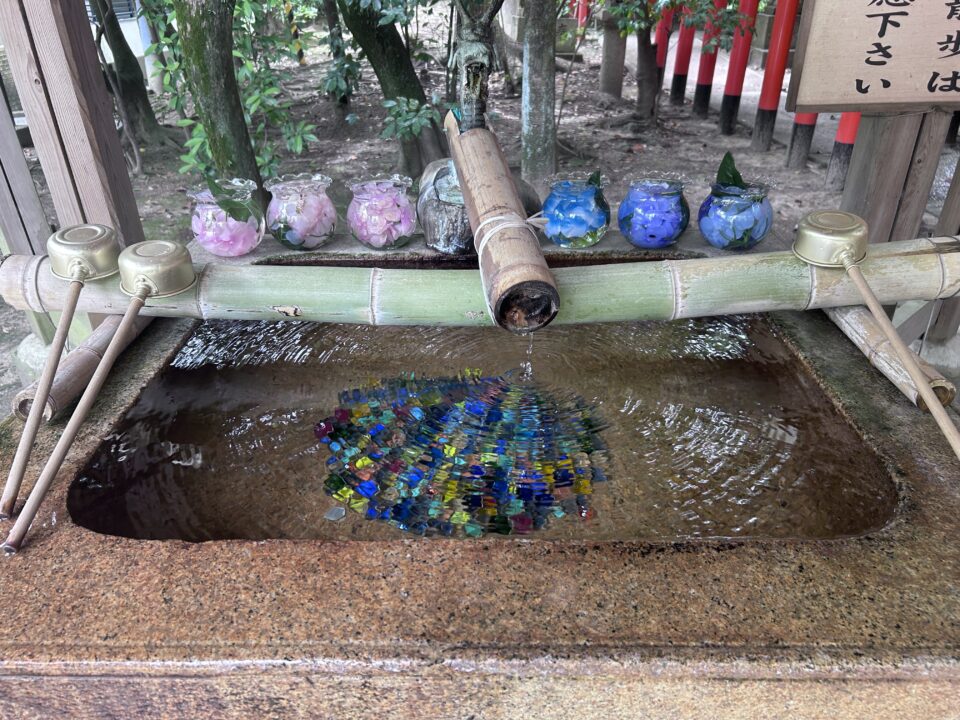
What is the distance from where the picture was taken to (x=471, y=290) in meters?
2.04

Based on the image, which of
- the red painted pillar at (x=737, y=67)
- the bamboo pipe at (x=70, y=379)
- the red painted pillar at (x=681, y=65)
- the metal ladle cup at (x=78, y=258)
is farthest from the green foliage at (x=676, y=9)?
the bamboo pipe at (x=70, y=379)

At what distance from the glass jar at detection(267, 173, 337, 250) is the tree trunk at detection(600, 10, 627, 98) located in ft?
21.5

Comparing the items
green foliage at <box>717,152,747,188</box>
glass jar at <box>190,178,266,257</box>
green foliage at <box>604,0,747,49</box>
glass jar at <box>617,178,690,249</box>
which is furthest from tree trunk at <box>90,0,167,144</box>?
green foliage at <box>717,152,747,188</box>

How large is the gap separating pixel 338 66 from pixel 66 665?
3.85m

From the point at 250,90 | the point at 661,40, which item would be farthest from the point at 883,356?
the point at 661,40

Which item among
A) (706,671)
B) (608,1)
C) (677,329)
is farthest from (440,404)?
(608,1)

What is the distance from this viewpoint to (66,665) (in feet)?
3.88

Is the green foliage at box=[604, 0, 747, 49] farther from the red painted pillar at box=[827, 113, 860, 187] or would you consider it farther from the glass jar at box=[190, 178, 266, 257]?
the glass jar at box=[190, 178, 266, 257]

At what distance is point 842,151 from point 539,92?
8.60 ft

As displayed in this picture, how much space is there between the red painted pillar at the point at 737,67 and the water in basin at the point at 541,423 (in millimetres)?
5073

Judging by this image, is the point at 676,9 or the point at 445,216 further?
the point at 676,9

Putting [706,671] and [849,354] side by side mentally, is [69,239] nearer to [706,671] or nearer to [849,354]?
[706,671]

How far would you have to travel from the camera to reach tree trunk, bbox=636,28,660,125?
685cm

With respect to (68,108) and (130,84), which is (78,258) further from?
(130,84)
